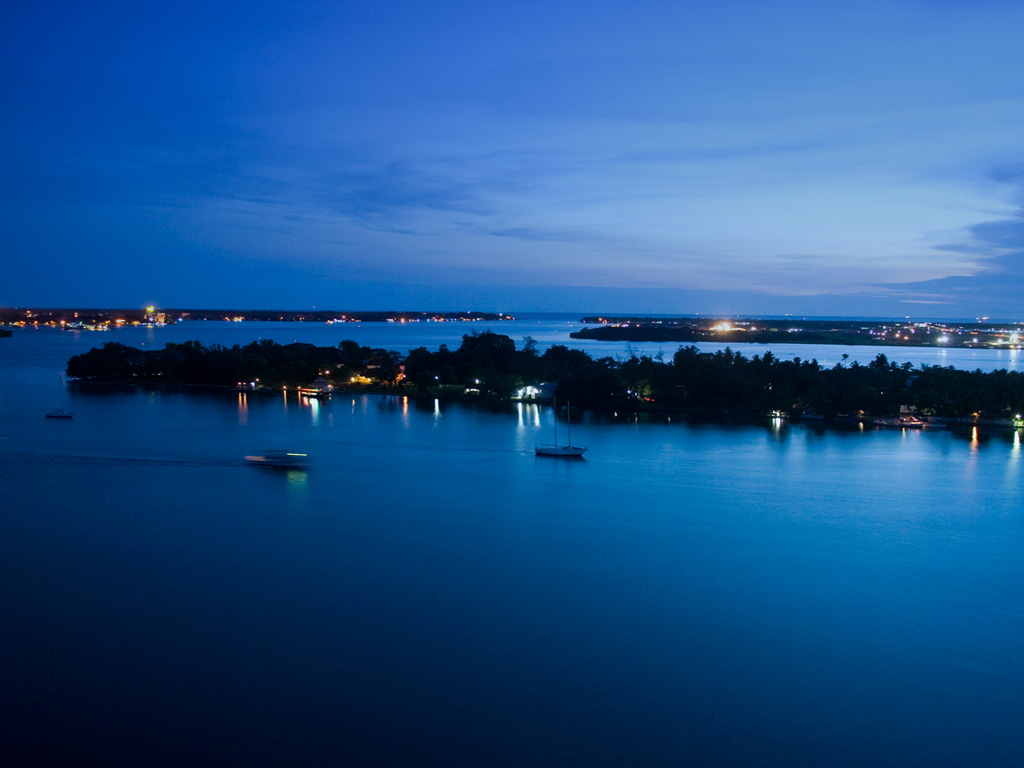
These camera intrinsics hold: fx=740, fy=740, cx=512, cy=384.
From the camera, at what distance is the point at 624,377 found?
15.6 meters

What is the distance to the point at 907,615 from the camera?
493 centimetres

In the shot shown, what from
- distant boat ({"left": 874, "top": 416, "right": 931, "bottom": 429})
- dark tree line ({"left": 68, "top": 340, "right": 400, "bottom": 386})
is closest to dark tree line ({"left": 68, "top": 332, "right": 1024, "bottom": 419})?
dark tree line ({"left": 68, "top": 340, "right": 400, "bottom": 386})

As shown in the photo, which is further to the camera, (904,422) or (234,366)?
(234,366)

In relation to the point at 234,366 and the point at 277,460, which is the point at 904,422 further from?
the point at 234,366

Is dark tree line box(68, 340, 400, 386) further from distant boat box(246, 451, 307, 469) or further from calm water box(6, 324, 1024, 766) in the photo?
calm water box(6, 324, 1024, 766)

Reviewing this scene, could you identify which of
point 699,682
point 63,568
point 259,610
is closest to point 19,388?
Answer: point 63,568

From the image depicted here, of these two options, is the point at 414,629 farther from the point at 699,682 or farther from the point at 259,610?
the point at 699,682

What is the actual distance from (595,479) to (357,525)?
316 cm

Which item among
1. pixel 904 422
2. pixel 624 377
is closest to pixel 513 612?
pixel 904 422

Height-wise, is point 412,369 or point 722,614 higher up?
point 412,369

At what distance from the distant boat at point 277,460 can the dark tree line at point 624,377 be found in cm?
701

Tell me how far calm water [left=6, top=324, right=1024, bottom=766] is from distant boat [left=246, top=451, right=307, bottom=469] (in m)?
0.20

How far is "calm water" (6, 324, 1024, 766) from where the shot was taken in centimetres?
356

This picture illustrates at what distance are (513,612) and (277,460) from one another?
18.8 ft
